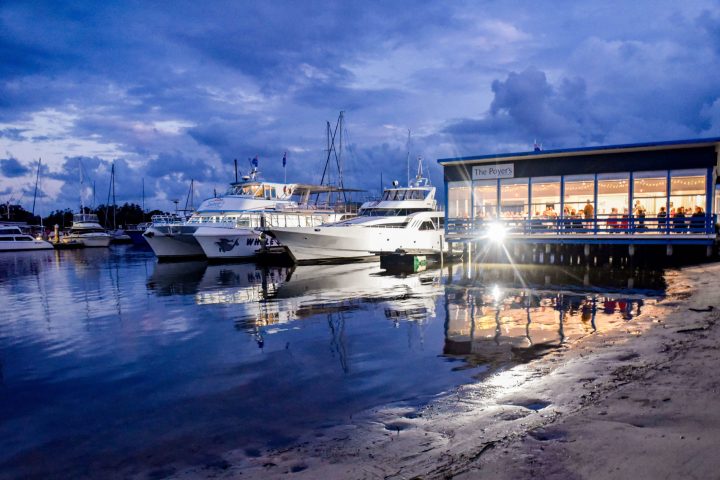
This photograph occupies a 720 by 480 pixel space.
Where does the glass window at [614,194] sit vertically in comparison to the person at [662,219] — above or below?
above

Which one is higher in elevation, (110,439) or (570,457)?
(570,457)

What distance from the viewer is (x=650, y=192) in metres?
23.9

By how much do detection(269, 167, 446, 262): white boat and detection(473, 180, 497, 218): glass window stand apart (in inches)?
204

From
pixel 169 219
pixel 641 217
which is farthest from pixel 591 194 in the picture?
A: pixel 169 219

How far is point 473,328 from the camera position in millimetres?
12844

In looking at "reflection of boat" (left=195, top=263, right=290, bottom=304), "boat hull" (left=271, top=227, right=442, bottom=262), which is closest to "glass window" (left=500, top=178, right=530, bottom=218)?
"boat hull" (left=271, top=227, right=442, bottom=262)

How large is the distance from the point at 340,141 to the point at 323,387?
4170 cm

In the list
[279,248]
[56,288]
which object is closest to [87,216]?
[279,248]

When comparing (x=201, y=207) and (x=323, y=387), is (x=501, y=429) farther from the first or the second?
(x=201, y=207)

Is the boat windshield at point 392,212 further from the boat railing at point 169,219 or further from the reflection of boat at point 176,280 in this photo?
the boat railing at point 169,219

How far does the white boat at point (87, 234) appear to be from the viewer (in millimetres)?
70938

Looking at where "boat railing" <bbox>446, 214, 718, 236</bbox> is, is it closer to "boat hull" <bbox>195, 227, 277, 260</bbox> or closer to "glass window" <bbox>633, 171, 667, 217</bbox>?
"glass window" <bbox>633, 171, 667, 217</bbox>

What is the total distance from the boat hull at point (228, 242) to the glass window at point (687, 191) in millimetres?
27092

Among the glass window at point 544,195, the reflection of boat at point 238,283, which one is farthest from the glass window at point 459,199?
the reflection of boat at point 238,283
